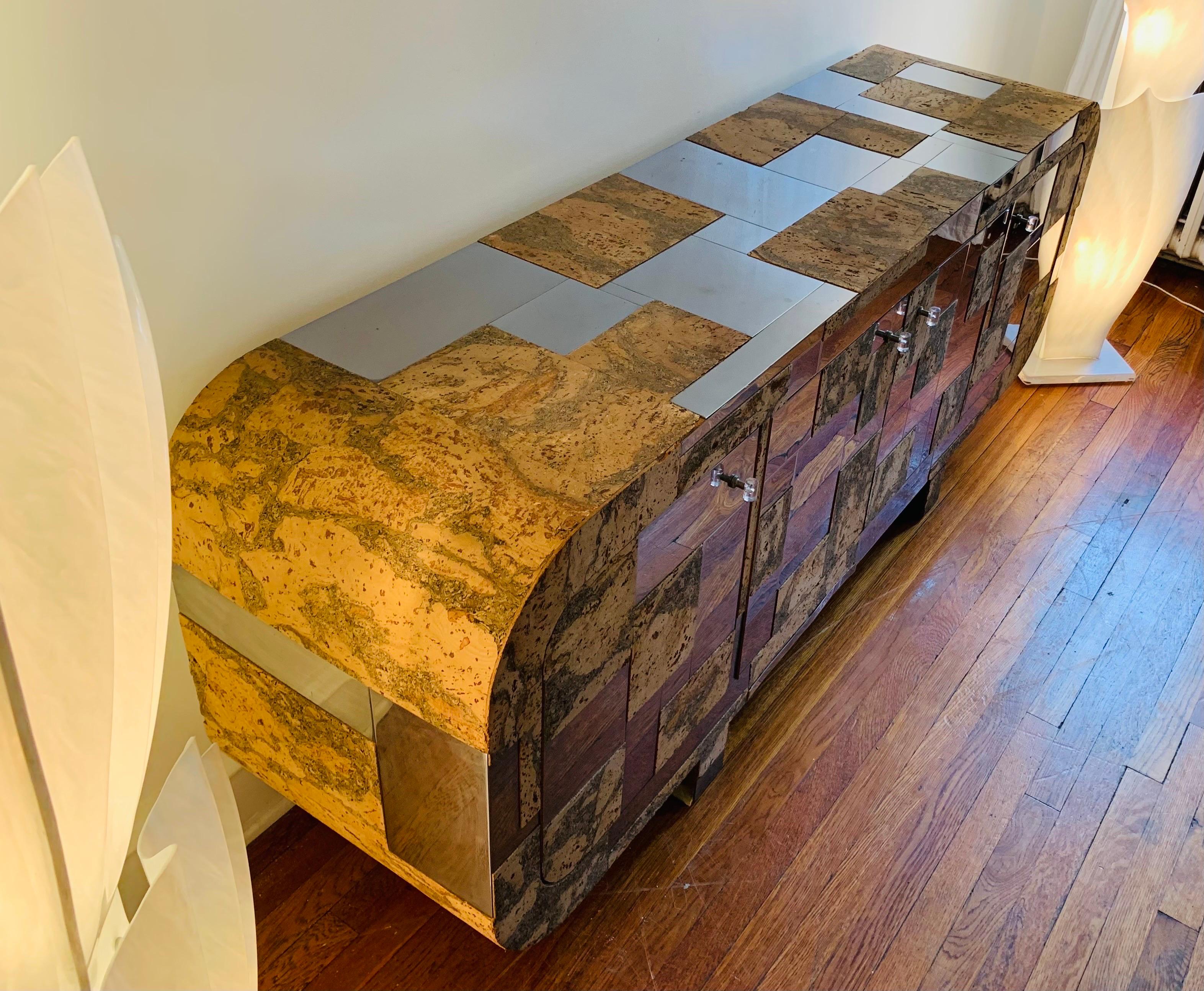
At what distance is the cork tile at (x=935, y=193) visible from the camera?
5.14ft

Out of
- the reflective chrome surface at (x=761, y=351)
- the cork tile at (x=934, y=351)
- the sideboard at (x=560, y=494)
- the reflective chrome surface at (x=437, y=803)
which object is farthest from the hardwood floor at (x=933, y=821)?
the reflective chrome surface at (x=761, y=351)

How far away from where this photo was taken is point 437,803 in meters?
1.10

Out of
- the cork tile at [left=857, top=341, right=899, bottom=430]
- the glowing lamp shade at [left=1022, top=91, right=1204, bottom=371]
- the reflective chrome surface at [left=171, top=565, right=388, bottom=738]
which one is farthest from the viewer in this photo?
the glowing lamp shade at [left=1022, top=91, right=1204, bottom=371]

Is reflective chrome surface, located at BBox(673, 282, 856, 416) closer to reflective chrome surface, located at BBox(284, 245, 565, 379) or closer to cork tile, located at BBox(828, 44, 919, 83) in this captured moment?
reflective chrome surface, located at BBox(284, 245, 565, 379)

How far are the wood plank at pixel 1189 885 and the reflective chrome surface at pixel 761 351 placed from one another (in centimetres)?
95

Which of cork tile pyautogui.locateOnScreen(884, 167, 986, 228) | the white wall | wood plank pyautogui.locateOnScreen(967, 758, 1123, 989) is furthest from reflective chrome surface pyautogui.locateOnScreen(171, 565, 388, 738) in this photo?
cork tile pyautogui.locateOnScreen(884, 167, 986, 228)

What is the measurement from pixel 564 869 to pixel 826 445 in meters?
0.65

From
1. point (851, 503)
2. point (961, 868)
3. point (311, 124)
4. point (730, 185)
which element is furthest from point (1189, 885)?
point (311, 124)

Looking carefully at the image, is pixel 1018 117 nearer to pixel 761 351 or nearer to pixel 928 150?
pixel 928 150

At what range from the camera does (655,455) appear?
42.7 inches

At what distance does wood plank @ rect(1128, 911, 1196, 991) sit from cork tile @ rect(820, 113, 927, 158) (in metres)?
1.18

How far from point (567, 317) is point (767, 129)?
691 millimetres

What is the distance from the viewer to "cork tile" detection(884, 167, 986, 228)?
5.14ft

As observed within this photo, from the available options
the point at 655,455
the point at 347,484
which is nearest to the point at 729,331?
the point at 655,455
